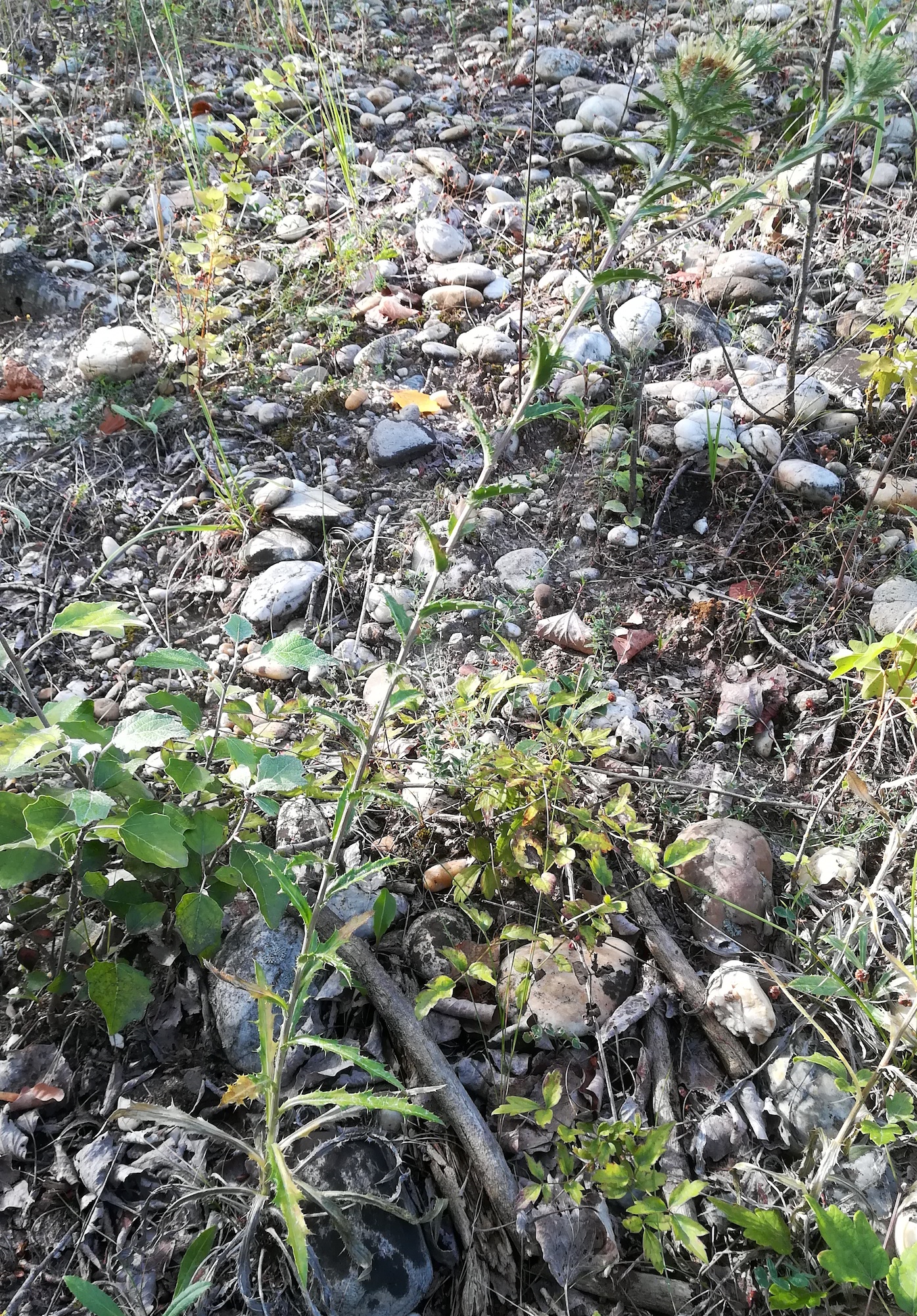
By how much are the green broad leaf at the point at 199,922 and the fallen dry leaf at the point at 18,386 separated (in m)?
2.21

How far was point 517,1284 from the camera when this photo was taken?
133cm


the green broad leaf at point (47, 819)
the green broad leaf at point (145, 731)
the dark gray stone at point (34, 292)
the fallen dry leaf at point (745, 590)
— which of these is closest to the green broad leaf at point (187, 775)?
the green broad leaf at point (145, 731)

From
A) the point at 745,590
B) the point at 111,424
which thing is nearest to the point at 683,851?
the point at 745,590

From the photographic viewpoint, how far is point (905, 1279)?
3.44ft

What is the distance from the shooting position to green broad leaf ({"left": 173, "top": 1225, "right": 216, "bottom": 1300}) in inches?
47.4

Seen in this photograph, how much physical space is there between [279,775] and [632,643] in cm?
111

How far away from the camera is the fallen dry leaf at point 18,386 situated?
291cm

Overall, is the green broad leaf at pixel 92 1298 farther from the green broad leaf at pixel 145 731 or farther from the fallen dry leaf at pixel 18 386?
the fallen dry leaf at pixel 18 386

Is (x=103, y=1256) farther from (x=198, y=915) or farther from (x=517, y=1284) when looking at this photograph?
(x=517, y=1284)

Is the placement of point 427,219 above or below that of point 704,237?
above

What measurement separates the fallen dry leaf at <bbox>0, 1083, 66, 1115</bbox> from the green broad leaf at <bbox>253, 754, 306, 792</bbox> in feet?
2.16

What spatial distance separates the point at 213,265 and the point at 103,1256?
8.74ft

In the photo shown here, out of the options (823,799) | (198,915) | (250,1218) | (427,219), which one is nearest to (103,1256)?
(250,1218)

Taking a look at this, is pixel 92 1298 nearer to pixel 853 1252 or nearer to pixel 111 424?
pixel 853 1252
